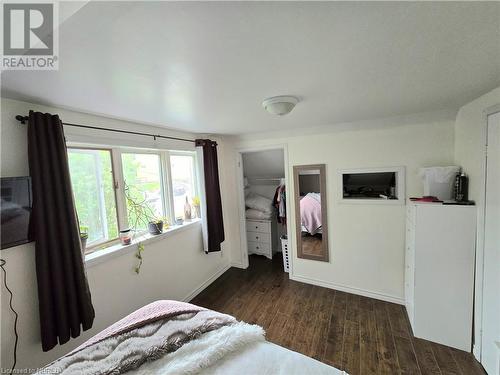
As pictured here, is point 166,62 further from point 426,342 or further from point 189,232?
point 426,342

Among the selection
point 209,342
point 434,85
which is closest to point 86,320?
point 209,342

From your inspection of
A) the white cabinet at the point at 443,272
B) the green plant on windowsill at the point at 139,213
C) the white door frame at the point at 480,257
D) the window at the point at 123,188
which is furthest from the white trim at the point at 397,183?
the green plant on windowsill at the point at 139,213

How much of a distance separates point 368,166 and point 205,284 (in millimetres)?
2648

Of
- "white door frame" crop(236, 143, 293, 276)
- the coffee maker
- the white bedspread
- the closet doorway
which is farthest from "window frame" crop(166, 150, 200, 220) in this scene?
the coffee maker

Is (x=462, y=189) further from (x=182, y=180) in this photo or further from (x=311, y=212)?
(x=182, y=180)

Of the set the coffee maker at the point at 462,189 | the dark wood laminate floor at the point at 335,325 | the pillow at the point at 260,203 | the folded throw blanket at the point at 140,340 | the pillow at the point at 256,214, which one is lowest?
the dark wood laminate floor at the point at 335,325

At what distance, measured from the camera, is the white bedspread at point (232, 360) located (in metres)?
0.98

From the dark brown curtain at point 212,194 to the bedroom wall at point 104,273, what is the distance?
0.17 m

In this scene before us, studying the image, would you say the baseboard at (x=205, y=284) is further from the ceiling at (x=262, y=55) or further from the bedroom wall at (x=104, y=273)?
the ceiling at (x=262, y=55)

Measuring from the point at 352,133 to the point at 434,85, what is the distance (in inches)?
43.4

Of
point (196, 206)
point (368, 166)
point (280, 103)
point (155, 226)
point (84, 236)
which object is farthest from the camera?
point (196, 206)

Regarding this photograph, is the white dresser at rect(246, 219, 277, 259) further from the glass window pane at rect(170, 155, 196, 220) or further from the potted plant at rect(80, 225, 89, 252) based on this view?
the potted plant at rect(80, 225, 89, 252)

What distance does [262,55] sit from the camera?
0.92m

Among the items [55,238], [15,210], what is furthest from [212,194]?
[15,210]
